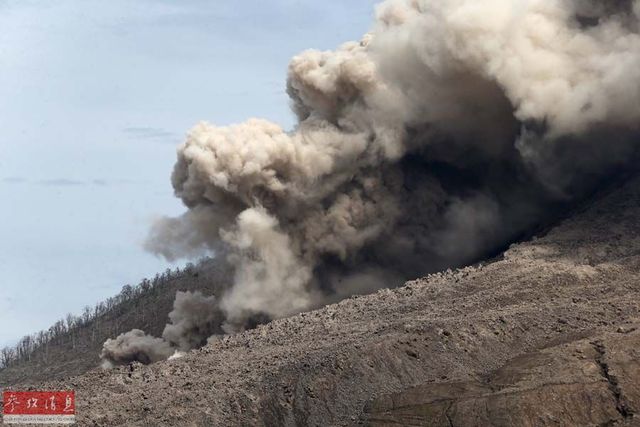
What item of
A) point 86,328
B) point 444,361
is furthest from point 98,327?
point 444,361

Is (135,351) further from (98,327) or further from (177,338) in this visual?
(98,327)

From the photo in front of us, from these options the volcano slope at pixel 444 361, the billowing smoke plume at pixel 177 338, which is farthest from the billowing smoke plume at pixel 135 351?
the volcano slope at pixel 444 361

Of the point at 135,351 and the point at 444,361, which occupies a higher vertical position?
the point at 135,351

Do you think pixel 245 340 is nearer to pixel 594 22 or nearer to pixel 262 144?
pixel 262 144

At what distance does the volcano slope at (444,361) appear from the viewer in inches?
2245

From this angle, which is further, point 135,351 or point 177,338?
point 135,351

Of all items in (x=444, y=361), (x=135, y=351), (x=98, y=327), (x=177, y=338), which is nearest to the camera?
(x=444, y=361)

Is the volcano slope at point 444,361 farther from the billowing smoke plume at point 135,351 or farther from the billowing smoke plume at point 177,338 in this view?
the billowing smoke plume at point 177,338

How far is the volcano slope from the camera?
57031 millimetres

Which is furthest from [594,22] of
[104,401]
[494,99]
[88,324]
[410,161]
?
[88,324]

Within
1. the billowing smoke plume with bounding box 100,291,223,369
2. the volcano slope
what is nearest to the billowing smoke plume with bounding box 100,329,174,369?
the billowing smoke plume with bounding box 100,291,223,369

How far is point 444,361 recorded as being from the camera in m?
60.6

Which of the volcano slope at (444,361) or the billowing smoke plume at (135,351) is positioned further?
the billowing smoke plume at (135,351)

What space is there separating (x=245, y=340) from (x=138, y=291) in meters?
42.3
